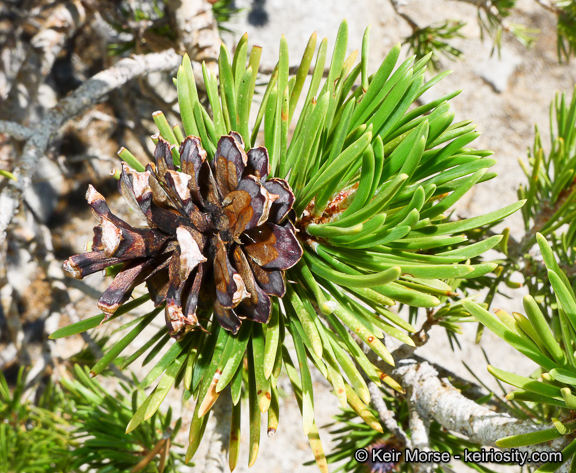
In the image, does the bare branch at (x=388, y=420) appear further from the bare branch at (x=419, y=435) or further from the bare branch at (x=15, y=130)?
the bare branch at (x=15, y=130)

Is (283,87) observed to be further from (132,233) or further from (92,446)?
(92,446)

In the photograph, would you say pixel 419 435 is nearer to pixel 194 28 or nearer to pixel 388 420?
pixel 388 420

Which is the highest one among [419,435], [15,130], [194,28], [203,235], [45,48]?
[45,48]

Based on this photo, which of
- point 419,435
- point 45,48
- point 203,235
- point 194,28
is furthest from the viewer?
point 45,48

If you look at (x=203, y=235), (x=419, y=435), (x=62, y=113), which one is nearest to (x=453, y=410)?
(x=419, y=435)

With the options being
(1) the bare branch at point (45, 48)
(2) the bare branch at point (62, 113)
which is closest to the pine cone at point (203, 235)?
(2) the bare branch at point (62, 113)

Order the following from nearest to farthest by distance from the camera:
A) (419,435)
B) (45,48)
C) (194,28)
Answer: (419,435) → (194,28) → (45,48)
